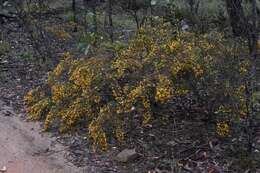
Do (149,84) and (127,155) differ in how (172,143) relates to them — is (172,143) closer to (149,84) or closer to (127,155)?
(127,155)

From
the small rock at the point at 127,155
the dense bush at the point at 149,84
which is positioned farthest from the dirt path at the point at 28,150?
the small rock at the point at 127,155

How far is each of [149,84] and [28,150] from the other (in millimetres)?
1527

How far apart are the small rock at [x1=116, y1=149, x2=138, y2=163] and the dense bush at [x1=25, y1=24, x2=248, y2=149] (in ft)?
0.71

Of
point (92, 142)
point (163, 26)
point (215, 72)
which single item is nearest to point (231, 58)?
point (215, 72)

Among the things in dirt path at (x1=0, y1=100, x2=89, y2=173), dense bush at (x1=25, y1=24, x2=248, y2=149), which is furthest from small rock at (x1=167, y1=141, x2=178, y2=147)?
dirt path at (x1=0, y1=100, x2=89, y2=173)

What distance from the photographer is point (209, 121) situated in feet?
18.3

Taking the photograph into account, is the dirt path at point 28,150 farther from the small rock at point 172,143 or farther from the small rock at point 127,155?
the small rock at point 172,143

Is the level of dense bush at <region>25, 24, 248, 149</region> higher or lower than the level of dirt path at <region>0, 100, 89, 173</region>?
higher

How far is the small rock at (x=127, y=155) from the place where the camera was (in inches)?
198

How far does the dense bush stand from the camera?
5.14m

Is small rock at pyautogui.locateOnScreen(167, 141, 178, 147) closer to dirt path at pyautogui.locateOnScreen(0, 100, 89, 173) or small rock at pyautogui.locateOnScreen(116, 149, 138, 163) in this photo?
small rock at pyautogui.locateOnScreen(116, 149, 138, 163)

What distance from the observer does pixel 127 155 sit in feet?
16.6

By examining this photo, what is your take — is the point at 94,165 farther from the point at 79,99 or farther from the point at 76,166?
the point at 79,99

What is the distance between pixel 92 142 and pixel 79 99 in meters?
0.54
